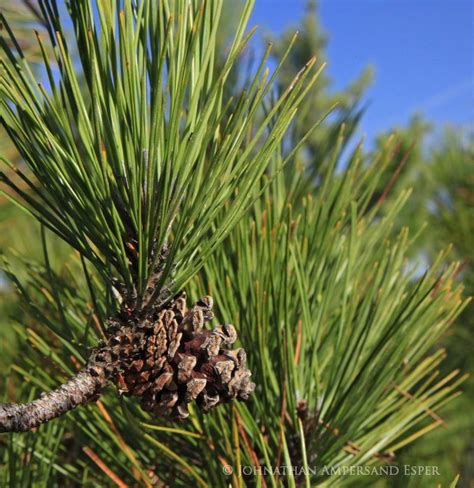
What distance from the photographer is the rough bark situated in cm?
A: 30

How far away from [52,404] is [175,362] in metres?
0.08

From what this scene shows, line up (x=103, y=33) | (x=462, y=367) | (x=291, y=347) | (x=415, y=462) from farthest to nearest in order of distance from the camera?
(x=462, y=367) < (x=415, y=462) < (x=291, y=347) < (x=103, y=33)

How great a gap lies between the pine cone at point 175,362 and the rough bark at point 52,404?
0.05 ft

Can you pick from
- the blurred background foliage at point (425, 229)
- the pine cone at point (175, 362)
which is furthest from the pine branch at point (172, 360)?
the blurred background foliage at point (425, 229)

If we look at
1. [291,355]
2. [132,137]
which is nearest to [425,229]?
[291,355]

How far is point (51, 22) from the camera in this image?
366 mm

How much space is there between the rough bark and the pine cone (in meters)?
0.02

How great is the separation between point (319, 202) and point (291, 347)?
0.13 metres

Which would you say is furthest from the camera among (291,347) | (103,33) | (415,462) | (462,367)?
(462,367)

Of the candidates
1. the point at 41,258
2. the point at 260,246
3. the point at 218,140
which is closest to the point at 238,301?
the point at 260,246

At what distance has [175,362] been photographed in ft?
1.25

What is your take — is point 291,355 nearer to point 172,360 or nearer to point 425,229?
point 172,360

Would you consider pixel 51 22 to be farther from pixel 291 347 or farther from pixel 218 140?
pixel 291 347

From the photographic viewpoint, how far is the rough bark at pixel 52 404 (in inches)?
11.9
